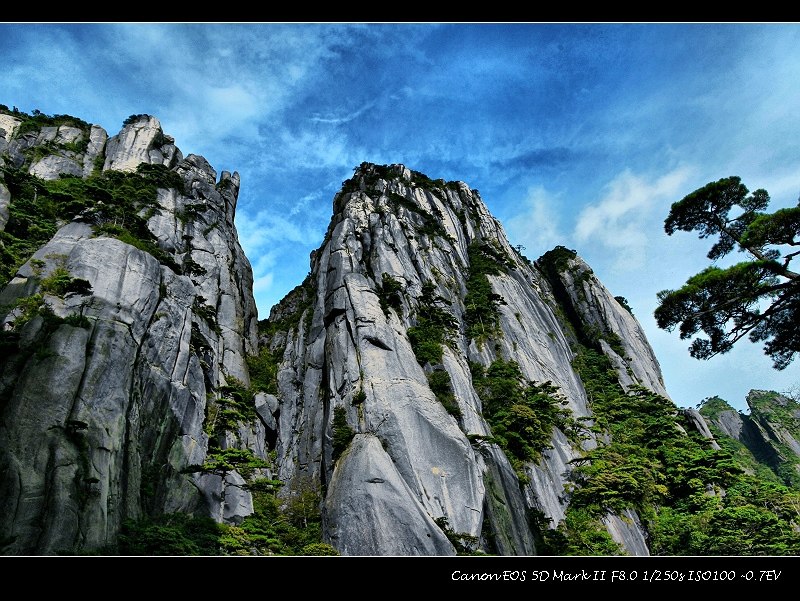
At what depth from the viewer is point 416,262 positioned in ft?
123

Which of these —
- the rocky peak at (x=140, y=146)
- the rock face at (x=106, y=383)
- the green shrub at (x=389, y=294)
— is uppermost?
the rocky peak at (x=140, y=146)

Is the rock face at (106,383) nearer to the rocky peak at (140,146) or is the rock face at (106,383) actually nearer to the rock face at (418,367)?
the rocky peak at (140,146)

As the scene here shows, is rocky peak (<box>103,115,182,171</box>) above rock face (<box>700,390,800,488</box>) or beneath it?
above

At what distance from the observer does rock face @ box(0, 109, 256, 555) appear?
11.6 meters

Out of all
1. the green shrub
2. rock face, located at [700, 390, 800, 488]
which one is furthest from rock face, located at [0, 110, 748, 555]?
rock face, located at [700, 390, 800, 488]

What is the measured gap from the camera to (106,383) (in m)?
14.8

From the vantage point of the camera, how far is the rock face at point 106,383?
11.6m

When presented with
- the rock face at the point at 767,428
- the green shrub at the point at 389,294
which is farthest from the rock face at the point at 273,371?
the rock face at the point at 767,428

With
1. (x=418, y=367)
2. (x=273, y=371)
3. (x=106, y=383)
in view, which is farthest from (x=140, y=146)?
(x=106, y=383)

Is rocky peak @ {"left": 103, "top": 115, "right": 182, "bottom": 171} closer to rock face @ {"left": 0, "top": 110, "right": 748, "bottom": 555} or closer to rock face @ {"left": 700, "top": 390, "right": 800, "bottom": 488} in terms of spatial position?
rock face @ {"left": 0, "top": 110, "right": 748, "bottom": 555}

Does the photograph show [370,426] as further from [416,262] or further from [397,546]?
[416,262]
